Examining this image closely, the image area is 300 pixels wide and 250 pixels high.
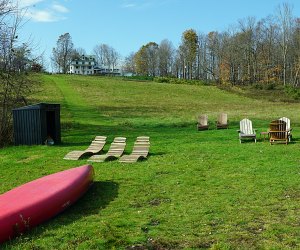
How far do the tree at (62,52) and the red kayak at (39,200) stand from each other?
106 m

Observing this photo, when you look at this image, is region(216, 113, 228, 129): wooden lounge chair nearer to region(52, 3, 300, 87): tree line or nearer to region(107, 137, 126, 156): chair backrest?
region(107, 137, 126, 156): chair backrest

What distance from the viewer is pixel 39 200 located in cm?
724

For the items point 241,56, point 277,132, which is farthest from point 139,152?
point 241,56

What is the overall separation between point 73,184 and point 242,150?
8.04 metres

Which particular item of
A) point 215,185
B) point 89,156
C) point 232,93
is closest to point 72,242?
point 215,185

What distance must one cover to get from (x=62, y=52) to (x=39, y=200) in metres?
Result: 111

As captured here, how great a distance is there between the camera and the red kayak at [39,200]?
642 cm

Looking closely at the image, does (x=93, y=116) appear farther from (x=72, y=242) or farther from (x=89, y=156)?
(x=72, y=242)

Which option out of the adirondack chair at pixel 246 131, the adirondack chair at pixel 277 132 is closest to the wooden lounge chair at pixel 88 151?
the adirondack chair at pixel 246 131

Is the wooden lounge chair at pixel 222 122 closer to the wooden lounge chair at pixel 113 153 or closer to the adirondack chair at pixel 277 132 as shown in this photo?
the adirondack chair at pixel 277 132

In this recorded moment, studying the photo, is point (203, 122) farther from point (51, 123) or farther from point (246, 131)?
point (51, 123)

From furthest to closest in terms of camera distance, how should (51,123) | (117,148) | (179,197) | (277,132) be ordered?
(51,123), (277,132), (117,148), (179,197)

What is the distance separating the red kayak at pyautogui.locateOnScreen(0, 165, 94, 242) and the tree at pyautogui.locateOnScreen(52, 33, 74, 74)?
349ft

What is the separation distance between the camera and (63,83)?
66.4 meters
